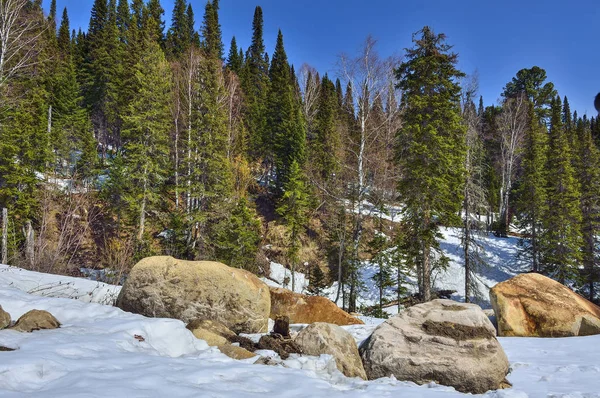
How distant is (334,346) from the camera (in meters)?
5.45

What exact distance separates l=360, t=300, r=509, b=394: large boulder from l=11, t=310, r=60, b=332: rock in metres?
4.76

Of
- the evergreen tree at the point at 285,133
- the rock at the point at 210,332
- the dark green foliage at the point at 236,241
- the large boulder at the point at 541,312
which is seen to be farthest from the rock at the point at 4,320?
the evergreen tree at the point at 285,133

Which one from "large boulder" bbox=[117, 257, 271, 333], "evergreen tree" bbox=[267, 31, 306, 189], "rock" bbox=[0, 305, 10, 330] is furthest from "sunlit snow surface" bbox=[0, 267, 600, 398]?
"evergreen tree" bbox=[267, 31, 306, 189]

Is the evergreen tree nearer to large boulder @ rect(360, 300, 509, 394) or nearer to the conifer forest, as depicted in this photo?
the conifer forest

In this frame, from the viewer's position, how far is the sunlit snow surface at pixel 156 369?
290cm

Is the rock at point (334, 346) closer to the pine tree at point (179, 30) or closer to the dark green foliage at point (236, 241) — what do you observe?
the dark green foliage at point (236, 241)

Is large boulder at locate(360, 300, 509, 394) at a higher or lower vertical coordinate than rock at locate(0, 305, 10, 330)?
lower

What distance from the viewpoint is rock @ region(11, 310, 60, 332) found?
4.12 m

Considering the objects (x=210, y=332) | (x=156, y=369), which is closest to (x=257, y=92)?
(x=210, y=332)

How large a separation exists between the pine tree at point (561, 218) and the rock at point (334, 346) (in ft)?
73.2

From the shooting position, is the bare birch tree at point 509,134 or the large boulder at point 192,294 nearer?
the large boulder at point 192,294

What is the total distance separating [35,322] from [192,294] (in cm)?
304

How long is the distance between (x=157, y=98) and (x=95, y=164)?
1189 centimetres

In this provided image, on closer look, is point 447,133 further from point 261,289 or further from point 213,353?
point 213,353
